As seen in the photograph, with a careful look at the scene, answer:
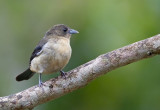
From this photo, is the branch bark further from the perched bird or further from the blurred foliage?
the blurred foliage

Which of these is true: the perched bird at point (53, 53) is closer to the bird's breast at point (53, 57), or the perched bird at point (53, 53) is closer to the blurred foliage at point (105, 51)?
the bird's breast at point (53, 57)

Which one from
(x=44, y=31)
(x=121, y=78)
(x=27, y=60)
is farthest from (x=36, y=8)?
(x=121, y=78)

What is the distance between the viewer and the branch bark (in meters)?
4.82

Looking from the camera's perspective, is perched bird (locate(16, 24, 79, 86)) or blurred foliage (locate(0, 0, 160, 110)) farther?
blurred foliage (locate(0, 0, 160, 110))

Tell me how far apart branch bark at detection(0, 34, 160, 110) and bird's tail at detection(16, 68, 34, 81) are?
86cm

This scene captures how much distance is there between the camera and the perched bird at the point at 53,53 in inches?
216

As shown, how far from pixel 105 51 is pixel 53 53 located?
0.77m

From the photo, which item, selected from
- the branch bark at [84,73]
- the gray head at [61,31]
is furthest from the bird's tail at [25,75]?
the branch bark at [84,73]

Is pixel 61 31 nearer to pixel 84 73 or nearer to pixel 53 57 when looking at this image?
pixel 53 57

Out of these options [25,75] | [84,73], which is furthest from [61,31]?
[84,73]

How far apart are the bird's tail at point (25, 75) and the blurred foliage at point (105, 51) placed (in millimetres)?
82

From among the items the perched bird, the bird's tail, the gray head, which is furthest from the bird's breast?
the bird's tail

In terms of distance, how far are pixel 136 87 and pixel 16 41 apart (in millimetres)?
1977

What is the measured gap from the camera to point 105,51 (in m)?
5.92
